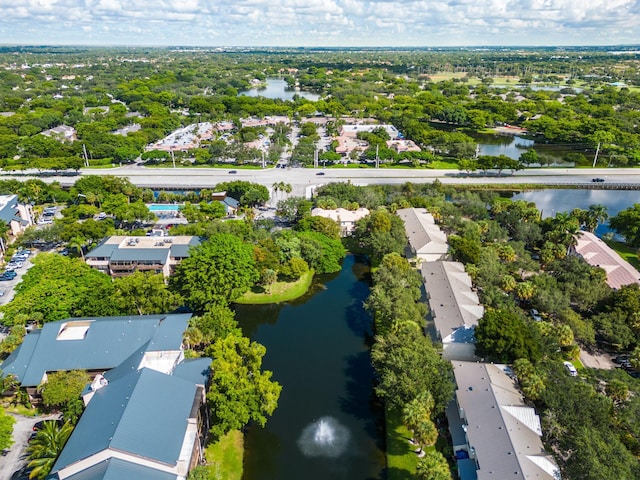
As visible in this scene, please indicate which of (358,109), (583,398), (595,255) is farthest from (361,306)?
(358,109)

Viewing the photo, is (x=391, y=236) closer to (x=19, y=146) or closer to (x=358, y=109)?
(x=19, y=146)

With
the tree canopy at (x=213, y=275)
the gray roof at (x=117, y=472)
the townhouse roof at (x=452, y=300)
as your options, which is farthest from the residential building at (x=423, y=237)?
the gray roof at (x=117, y=472)

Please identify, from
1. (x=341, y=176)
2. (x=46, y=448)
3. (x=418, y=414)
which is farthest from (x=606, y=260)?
(x=46, y=448)

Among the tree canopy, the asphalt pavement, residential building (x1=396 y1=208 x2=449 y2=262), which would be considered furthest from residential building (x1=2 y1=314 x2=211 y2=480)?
the asphalt pavement

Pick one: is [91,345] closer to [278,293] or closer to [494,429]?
[278,293]

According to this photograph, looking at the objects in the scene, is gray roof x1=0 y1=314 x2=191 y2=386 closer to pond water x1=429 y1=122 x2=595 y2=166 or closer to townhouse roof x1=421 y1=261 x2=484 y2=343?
townhouse roof x1=421 y1=261 x2=484 y2=343

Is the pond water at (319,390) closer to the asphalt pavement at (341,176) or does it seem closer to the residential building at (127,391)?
the residential building at (127,391)

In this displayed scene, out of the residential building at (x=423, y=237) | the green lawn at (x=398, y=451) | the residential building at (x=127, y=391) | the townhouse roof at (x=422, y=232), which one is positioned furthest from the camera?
the townhouse roof at (x=422, y=232)
